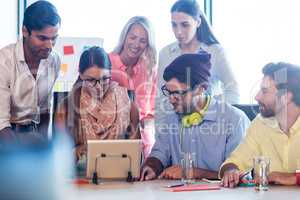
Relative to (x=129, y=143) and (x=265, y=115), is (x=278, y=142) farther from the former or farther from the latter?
(x=129, y=143)

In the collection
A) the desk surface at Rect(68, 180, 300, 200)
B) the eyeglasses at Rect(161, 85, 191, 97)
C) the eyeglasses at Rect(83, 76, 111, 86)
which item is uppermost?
the eyeglasses at Rect(83, 76, 111, 86)

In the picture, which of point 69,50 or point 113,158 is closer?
point 113,158

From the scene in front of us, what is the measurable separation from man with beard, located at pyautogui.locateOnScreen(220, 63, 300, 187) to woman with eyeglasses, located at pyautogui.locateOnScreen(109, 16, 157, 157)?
907mm

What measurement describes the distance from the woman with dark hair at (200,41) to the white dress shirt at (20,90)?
757 millimetres

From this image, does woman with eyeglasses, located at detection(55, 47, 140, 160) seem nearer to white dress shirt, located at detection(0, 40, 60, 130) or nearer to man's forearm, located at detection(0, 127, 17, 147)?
white dress shirt, located at detection(0, 40, 60, 130)

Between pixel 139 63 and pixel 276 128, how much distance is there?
3.91 ft

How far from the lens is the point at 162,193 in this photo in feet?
6.58

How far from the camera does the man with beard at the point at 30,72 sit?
9.62 feet

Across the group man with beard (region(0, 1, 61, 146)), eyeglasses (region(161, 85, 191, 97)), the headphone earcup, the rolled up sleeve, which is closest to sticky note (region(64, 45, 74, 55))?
man with beard (region(0, 1, 61, 146))

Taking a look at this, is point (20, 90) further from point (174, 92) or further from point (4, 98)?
point (174, 92)

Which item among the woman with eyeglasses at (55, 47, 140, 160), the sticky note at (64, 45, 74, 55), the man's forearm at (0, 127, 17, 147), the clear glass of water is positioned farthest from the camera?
the sticky note at (64, 45, 74, 55)

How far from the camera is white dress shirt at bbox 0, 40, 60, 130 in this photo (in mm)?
2914

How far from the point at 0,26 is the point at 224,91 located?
2094 millimetres

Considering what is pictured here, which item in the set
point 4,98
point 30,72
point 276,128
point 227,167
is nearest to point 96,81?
point 30,72
